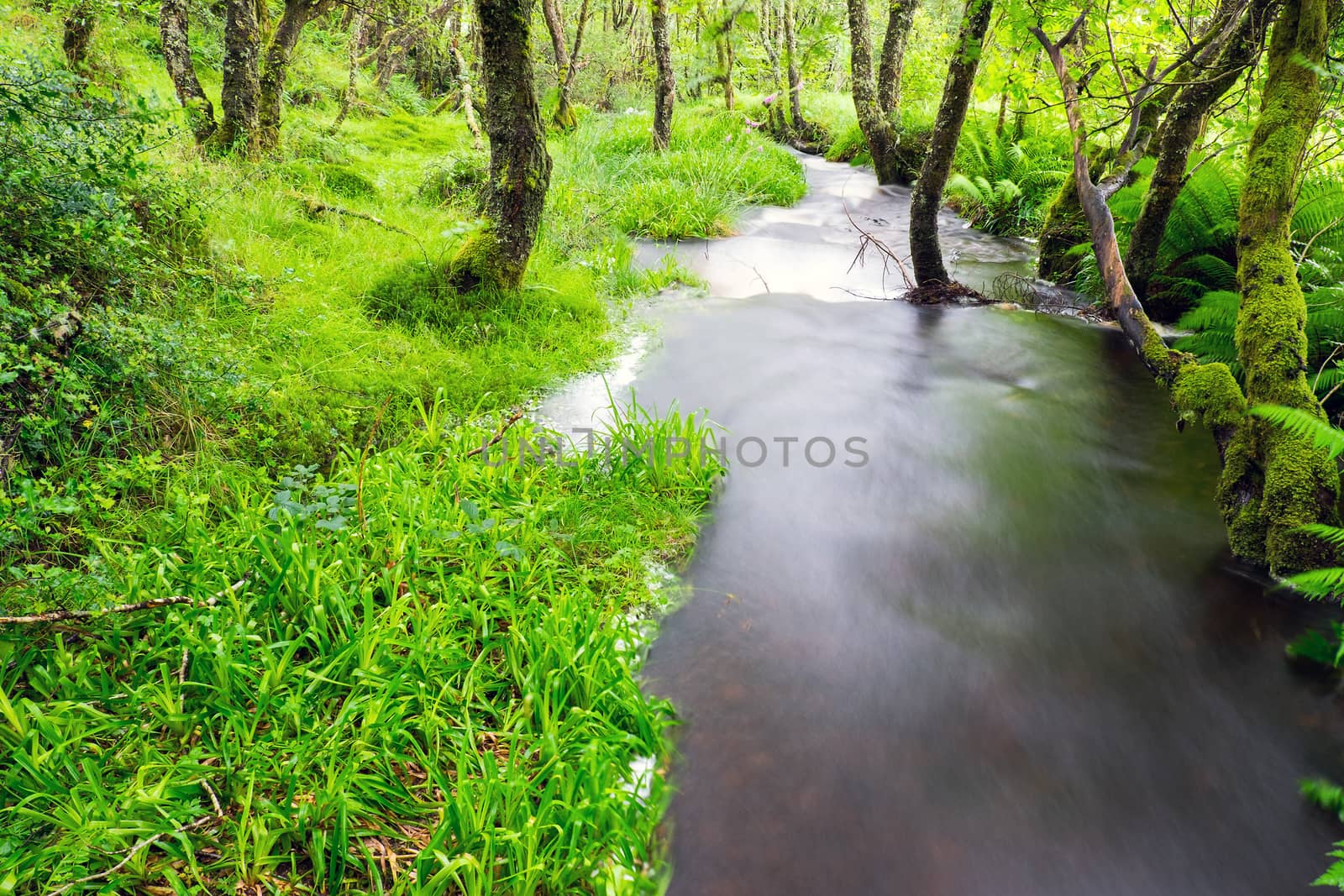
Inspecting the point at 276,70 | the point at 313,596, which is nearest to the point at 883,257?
the point at 276,70

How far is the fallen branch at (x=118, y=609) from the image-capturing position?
2.27 metres

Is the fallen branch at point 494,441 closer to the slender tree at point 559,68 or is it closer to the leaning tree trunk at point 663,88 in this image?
the leaning tree trunk at point 663,88

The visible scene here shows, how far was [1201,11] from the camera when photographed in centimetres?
601

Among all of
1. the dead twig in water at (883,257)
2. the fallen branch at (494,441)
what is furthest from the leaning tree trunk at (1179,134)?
the fallen branch at (494,441)

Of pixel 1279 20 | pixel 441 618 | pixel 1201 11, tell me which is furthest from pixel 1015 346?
pixel 441 618

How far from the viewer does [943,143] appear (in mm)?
6270

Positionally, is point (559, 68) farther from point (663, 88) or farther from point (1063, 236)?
point (1063, 236)

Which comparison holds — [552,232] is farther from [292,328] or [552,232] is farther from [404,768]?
[404,768]

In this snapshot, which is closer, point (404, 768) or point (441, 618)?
point (404, 768)

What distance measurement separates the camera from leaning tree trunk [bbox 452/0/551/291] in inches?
200

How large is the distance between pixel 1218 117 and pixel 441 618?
22.9ft

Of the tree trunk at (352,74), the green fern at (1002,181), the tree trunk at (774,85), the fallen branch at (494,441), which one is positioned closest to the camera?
the fallen branch at (494,441)

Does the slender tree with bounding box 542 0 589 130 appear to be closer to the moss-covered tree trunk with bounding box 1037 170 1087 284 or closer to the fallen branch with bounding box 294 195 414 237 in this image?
the fallen branch with bounding box 294 195 414 237

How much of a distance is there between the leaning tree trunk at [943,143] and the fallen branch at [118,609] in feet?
19.2
